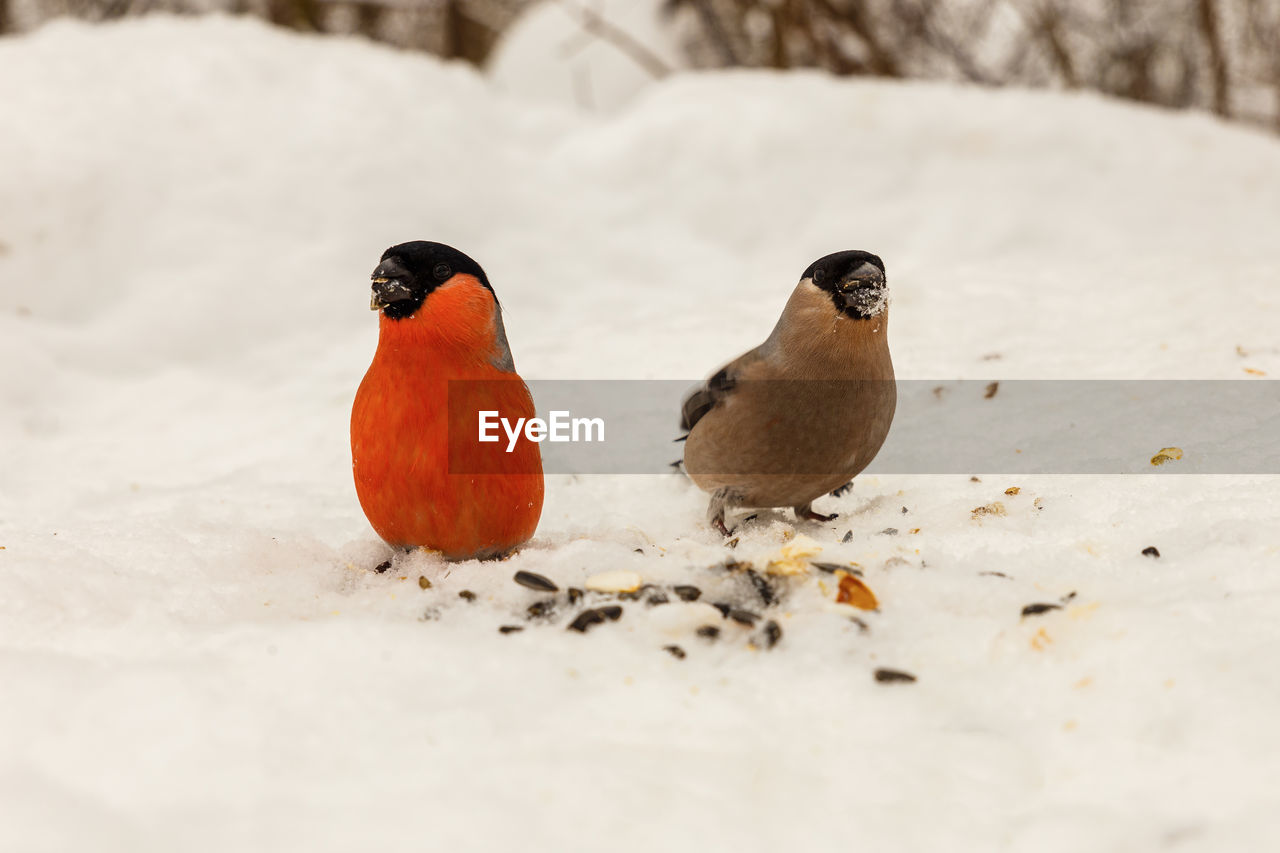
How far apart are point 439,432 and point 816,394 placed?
1128 mm

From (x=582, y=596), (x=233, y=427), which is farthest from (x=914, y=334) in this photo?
(x=233, y=427)

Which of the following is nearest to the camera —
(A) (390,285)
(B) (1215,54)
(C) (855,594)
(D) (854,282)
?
(C) (855,594)

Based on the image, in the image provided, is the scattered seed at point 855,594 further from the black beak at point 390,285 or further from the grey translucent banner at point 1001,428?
the black beak at point 390,285

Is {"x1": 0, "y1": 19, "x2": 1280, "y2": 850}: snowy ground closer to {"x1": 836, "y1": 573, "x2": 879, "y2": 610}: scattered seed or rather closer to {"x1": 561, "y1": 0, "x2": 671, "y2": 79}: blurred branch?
{"x1": 836, "y1": 573, "x2": 879, "y2": 610}: scattered seed

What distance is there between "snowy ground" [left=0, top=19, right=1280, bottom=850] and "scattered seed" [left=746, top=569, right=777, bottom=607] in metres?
0.06

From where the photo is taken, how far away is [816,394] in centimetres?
307

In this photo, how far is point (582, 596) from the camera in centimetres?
239

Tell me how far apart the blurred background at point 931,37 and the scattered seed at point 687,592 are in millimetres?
7462

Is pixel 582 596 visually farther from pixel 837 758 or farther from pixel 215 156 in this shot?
pixel 215 156

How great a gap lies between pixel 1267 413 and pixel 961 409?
104 cm

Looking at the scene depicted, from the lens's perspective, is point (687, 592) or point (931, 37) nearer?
point (687, 592)

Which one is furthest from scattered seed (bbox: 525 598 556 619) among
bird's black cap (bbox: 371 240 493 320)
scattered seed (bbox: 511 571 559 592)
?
bird's black cap (bbox: 371 240 493 320)

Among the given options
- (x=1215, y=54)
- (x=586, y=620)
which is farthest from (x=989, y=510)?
(x=1215, y=54)

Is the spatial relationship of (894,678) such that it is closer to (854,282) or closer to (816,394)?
(816,394)
